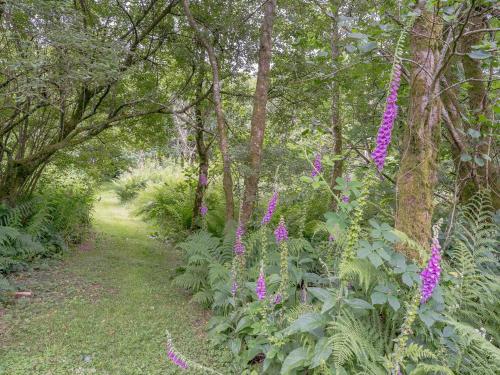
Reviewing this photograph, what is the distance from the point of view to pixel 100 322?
378 centimetres

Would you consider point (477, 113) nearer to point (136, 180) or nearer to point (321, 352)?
point (321, 352)

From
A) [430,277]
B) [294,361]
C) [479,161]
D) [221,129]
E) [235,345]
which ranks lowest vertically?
[235,345]

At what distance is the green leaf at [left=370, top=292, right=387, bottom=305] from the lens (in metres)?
2.12

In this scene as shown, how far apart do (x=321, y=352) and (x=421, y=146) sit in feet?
4.90

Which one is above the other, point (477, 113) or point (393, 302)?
point (477, 113)

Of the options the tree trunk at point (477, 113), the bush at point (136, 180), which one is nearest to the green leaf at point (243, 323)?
the tree trunk at point (477, 113)

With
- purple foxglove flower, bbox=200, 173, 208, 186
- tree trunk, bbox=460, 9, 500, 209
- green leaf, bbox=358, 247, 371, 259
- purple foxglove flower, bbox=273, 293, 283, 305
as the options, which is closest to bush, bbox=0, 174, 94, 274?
purple foxglove flower, bbox=200, 173, 208, 186

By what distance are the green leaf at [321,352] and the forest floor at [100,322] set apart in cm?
114

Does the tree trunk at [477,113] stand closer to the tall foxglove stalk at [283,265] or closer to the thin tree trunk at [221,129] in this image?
the tall foxglove stalk at [283,265]

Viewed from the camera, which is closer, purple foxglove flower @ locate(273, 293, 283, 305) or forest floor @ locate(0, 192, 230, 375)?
purple foxglove flower @ locate(273, 293, 283, 305)

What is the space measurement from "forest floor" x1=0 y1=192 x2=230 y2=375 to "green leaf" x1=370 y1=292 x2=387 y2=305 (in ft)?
5.23

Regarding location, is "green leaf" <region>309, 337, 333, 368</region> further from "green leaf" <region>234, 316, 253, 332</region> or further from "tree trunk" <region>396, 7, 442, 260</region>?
"green leaf" <region>234, 316, 253, 332</region>

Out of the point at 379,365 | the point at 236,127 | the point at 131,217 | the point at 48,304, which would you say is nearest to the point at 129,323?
the point at 48,304

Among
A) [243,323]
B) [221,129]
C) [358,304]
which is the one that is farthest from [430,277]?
[221,129]
